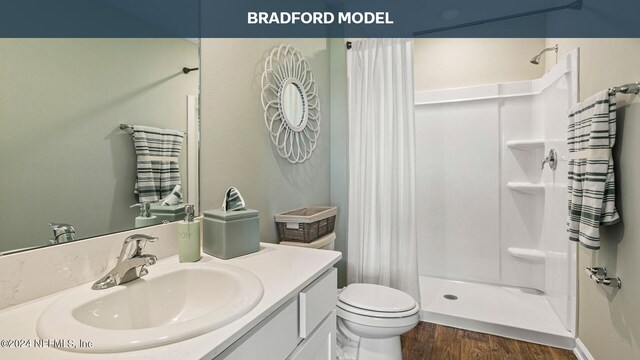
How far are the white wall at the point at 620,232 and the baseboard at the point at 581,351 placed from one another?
0.03m

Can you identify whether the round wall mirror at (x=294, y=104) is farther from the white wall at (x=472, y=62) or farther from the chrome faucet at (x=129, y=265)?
the white wall at (x=472, y=62)

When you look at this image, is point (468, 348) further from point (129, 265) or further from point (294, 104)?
point (129, 265)

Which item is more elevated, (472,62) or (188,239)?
(472,62)

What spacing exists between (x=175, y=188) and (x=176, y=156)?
0.38 ft

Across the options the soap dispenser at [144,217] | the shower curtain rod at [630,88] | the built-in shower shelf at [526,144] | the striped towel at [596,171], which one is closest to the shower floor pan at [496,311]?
the striped towel at [596,171]

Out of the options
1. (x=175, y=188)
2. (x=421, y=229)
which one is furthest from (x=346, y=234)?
(x=175, y=188)

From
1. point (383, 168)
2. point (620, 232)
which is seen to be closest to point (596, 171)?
point (620, 232)

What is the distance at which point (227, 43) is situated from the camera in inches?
55.7

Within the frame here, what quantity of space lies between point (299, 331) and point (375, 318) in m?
0.70

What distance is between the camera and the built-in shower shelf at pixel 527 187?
2506mm

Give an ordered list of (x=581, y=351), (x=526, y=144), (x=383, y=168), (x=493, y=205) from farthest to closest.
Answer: (x=493, y=205) → (x=526, y=144) → (x=383, y=168) → (x=581, y=351)

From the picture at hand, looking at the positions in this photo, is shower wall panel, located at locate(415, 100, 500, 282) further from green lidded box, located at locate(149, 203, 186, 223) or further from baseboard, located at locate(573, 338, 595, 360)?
green lidded box, located at locate(149, 203, 186, 223)

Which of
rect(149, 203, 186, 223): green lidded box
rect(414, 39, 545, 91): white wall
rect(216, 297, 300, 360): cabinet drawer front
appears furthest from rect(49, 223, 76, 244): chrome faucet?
rect(414, 39, 545, 91): white wall

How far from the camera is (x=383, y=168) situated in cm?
208
